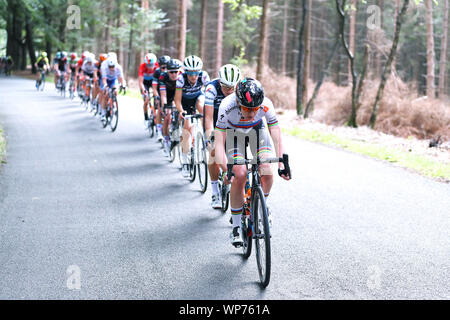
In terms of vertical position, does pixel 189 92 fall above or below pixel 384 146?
above

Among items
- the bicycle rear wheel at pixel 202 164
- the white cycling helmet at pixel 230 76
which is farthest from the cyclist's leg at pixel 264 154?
the bicycle rear wheel at pixel 202 164

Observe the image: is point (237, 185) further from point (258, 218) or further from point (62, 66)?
point (62, 66)

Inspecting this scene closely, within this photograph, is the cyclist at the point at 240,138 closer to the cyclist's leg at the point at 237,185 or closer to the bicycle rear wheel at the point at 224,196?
the cyclist's leg at the point at 237,185

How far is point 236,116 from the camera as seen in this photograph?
5531 millimetres

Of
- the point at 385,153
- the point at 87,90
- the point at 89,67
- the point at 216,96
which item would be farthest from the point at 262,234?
the point at 87,90

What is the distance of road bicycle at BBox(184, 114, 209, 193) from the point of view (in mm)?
8594

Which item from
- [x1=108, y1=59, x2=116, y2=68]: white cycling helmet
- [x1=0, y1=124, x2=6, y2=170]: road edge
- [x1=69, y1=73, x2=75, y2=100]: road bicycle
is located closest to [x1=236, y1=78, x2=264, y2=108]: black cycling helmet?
[x1=0, y1=124, x2=6, y2=170]: road edge

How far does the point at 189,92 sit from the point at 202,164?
154 centimetres

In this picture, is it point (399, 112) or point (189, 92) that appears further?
point (399, 112)

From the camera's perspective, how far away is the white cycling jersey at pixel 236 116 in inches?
214

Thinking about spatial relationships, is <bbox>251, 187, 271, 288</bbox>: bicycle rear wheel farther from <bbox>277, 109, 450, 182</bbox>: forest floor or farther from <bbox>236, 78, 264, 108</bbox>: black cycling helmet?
<bbox>277, 109, 450, 182</bbox>: forest floor

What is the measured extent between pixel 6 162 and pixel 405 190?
787cm

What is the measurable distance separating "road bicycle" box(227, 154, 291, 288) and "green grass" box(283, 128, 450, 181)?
585 cm
